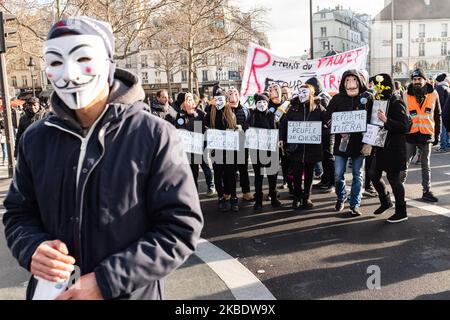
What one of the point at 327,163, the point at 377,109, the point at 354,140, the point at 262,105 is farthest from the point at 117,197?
the point at 327,163

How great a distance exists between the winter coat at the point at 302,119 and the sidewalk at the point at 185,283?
2777 mm

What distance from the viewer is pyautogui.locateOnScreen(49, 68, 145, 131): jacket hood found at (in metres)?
1.75

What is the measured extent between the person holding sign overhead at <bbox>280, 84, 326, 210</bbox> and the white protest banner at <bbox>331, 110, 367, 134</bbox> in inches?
13.0

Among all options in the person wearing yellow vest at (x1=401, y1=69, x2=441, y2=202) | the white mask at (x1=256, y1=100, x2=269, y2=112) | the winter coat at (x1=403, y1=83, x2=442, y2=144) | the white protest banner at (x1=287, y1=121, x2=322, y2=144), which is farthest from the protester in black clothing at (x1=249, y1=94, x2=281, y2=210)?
the winter coat at (x1=403, y1=83, x2=442, y2=144)

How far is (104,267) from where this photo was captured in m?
1.56

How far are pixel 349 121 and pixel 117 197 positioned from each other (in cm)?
533

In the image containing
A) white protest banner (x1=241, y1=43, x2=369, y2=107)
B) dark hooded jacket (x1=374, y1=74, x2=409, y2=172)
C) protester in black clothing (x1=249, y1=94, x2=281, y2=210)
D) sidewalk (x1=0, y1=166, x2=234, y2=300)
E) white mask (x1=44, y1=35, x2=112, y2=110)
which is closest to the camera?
white mask (x1=44, y1=35, x2=112, y2=110)

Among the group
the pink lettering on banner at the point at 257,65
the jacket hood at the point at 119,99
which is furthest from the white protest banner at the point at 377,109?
the pink lettering on banner at the point at 257,65

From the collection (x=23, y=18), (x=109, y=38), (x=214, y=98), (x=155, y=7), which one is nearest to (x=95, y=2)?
(x=155, y=7)

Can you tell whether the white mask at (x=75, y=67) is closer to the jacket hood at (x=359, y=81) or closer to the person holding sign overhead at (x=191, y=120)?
the jacket hood at (x=359, y=81)

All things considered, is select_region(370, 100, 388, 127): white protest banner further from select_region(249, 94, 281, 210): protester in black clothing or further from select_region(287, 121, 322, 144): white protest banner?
select_region(249, 94, 281, 210): protester in black clothing

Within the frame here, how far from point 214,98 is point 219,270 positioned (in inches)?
137

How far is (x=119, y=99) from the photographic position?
180 centimetres

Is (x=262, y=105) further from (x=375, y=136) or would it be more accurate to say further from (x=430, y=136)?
(x=430, y=136)
